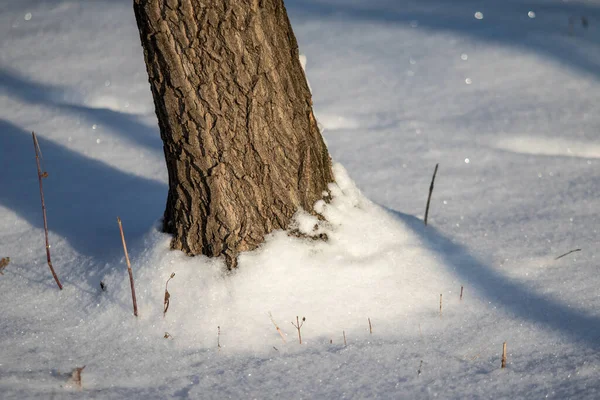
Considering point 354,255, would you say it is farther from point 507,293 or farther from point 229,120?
point 229,120

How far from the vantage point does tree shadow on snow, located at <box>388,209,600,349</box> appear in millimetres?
1685

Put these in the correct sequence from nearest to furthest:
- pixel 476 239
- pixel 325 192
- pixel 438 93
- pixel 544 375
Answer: pixel 544 375 → pixel 325 192 → pixel 476 239 → pixel 438 93

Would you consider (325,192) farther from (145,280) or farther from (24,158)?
(24,158)

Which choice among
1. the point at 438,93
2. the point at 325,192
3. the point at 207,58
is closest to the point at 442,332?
the point at 325,192

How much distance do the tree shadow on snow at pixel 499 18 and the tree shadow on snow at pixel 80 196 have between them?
3115 mm

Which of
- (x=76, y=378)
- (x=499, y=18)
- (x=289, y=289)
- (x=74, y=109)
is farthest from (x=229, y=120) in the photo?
(x=499, y=18)

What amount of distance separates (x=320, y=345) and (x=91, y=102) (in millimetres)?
3092

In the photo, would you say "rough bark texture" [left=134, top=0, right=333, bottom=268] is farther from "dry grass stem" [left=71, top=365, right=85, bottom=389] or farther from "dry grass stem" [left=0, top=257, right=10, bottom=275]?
"dry grass stem" [left=0, top=257, right=10, bottom=275]

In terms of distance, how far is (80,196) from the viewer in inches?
107

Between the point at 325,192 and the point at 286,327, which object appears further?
the point at 325,192

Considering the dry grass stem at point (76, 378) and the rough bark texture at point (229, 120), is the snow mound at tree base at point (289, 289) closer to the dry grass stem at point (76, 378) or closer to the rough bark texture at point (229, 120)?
the rough bark texture at point (229, 120)

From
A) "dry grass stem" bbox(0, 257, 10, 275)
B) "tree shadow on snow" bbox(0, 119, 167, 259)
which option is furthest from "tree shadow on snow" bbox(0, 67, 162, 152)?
"dry grass stem" bbox(0, 257, 10, 275)

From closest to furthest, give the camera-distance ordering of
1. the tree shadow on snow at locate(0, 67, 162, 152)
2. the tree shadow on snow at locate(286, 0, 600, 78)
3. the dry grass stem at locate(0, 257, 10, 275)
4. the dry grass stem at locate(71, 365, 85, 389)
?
1. the dry grass stem at locate(71, 365, 85, 389)
2. the dry grass stem at locate(0, 257, 10, 275)
3. the tree shadow on snow at locate(0, 67, 162, 152)
4. the tree shadow on snow at locate(286, 0, 600, 78)

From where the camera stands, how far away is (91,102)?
13.1ft
